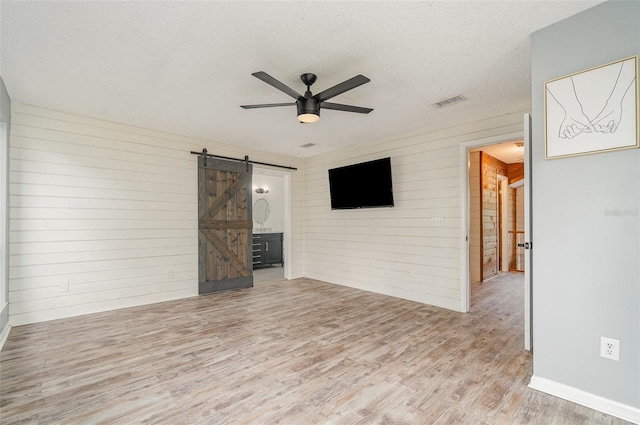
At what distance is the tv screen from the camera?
4672 mm

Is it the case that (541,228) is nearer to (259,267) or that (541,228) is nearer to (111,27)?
(111,27)

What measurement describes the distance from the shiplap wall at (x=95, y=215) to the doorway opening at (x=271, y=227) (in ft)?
5.31

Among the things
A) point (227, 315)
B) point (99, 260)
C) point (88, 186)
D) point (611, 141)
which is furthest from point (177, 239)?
point (611, 141)

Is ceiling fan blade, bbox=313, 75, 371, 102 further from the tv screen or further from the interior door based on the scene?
the tv screen

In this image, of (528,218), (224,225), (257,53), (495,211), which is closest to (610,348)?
(528,218)

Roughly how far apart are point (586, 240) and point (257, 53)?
2.75 meters

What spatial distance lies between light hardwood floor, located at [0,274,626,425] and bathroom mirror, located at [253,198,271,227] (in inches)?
179

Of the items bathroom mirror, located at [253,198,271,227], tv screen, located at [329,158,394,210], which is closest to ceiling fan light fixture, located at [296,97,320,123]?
tv screen, located at [329,158,394,210]

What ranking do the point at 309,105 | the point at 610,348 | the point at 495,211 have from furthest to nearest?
the point at 495,211, the point at 309,105, the point at 610,348

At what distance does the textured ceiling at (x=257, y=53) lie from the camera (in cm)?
195

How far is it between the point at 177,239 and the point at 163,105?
6.82 feet

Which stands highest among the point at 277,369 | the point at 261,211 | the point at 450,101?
the point at 450,101

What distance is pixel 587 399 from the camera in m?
1.92

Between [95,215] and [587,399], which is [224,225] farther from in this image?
[587,399]
